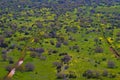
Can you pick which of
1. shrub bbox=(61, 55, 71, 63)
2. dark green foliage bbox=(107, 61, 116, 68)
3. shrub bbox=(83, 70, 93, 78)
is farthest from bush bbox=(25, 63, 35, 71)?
dark green foliage bbox=(107, 61, 116, 68)

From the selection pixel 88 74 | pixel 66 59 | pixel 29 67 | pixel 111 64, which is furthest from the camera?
pixel 66 59

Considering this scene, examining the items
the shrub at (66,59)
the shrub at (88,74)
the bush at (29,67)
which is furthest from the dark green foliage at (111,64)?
the bush at (29,67)

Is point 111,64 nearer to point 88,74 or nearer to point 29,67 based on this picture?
point 88,74

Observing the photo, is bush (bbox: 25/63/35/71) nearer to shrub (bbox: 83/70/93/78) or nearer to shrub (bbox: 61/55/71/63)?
shrub (bbox: 61/55/71/63)

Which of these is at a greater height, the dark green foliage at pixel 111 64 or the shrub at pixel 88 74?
the shrub at pixel 88 74

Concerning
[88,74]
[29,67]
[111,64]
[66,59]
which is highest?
→ [29,67]

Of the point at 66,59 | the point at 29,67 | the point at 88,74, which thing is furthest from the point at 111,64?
the point at 29,67

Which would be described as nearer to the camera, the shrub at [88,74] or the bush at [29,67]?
the shrub at [88,74]

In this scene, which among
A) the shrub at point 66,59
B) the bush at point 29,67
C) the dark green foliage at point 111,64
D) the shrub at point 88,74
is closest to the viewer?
the shrub at point 88,74

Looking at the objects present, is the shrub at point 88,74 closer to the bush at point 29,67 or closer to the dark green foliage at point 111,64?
the dark green foliage at point 111,64

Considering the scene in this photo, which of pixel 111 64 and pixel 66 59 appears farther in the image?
pixel 66 59

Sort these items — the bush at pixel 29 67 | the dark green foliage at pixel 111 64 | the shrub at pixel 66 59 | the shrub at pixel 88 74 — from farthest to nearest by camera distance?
the shrub at pixel 66 59, the dark green foliage at pixel 111 64, the bush at pixel 29 67, the shrub at pixel 88 74
